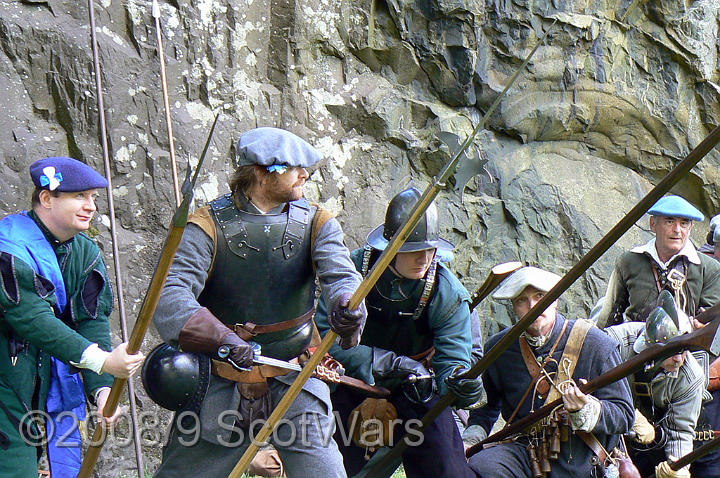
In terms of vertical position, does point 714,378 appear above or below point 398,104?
below

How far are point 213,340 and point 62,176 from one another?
110 centimetres

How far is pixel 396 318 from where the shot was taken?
457 centimetres

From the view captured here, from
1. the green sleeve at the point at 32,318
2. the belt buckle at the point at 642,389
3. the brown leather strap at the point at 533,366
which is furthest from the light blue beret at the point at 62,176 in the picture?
the belt buckle at the point at 642,389

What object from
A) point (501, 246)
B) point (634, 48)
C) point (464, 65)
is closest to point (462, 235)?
point (501, 246)

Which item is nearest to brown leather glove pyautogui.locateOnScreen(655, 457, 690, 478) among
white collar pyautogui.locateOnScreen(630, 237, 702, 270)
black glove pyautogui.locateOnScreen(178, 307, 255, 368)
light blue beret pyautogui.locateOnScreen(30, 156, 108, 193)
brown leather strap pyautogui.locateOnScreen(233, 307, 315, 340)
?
white collar pyautogui.locateOnScreen(630, 237, 702, 270)

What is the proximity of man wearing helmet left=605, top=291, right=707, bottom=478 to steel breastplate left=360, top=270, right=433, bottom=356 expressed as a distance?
44.2 inches

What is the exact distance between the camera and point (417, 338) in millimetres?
4641

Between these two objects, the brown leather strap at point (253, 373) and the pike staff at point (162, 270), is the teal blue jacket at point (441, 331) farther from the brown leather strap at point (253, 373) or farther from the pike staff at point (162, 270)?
the pike staff at point (162, 270)

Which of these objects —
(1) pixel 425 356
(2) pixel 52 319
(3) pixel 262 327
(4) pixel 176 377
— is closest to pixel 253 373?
(3) pixel 262 327

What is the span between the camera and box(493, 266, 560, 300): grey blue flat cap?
14.7 ft

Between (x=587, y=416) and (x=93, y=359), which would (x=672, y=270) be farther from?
(x=93, y=359)

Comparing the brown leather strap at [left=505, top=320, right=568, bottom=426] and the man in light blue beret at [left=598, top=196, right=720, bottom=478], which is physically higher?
the man in light blue beret at [left=598, top=196, right=720, bottom=478]

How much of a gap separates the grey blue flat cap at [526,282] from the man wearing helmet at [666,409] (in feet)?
1.80

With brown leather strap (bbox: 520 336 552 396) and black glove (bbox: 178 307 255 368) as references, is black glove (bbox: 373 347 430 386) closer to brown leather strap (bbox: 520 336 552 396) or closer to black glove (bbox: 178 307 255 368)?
brown leather strap (bbox: 520 336 552 396)
